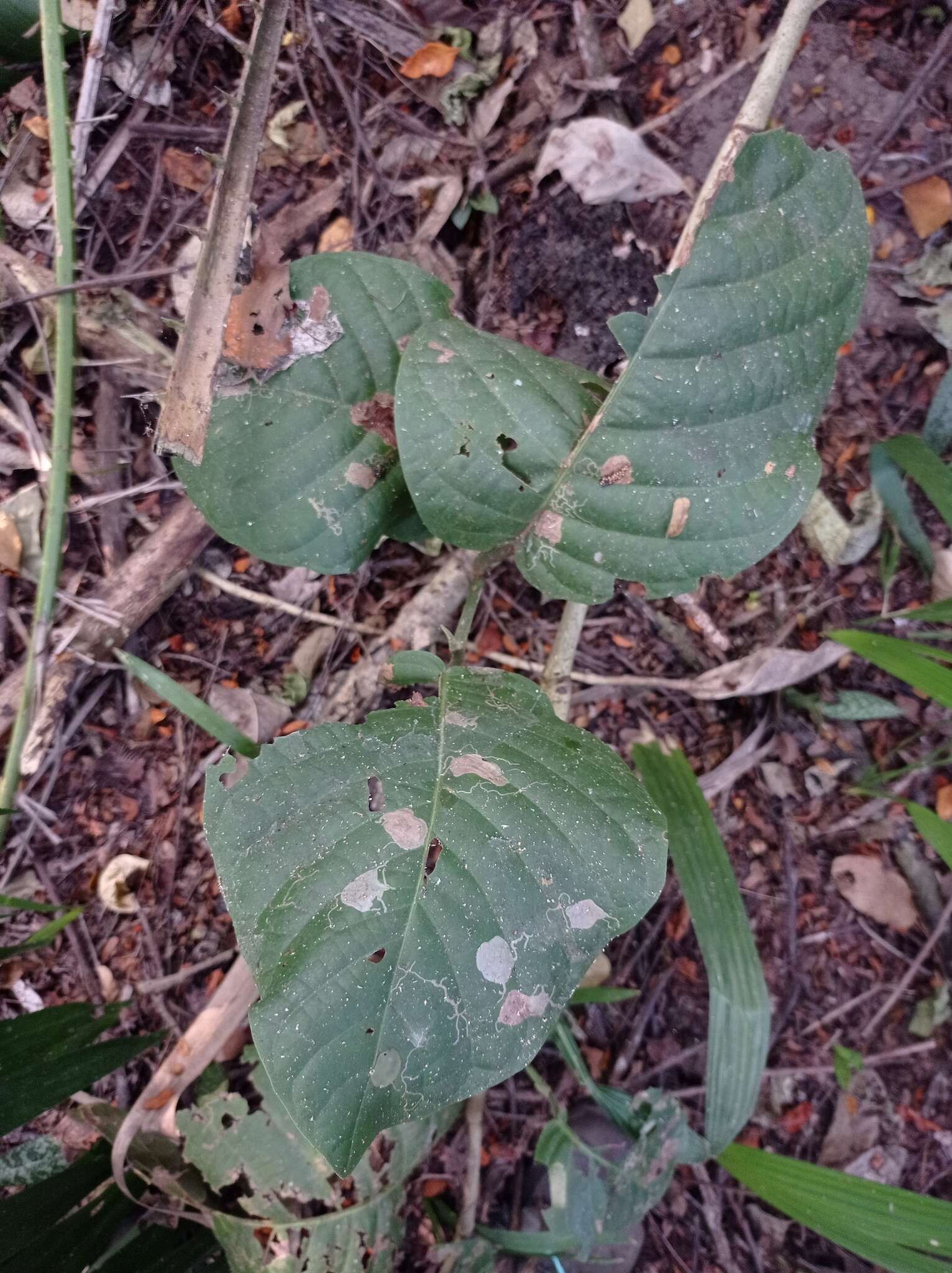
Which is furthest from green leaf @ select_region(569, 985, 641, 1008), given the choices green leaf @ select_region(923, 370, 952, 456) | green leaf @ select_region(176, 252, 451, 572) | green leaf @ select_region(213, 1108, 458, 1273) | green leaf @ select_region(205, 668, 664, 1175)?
green leaf @ select_region(923, 370, 952, 456)

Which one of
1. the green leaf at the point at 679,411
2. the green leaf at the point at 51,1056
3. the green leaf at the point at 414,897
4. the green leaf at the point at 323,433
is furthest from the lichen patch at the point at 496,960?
the green leaf at the point at 51,1056

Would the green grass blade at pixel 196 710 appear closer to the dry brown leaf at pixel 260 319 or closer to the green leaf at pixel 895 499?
the dry brown leaf at pixel 260 319

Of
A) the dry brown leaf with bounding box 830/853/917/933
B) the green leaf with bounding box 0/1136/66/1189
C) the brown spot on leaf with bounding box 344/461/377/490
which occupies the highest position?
the brown spot on leaf with bounding box 344/461/377/490

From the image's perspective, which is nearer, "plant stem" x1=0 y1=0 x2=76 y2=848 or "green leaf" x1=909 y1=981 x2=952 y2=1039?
"plant stem" x1=0 y1=0 x2=76 y2=848

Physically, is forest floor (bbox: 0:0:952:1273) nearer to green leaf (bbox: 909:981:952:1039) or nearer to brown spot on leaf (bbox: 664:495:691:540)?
green leaf (bbox: 909:981:952:1039)

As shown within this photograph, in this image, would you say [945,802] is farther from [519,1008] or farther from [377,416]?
[377,416]

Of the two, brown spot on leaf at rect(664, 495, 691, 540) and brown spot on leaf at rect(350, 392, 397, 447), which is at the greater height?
brown spot on leaf at rect(350, 392, 397, 447)
